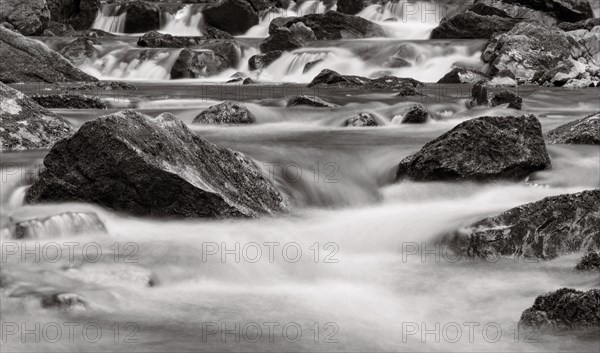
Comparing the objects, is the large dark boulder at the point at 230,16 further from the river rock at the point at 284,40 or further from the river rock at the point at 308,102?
the river rock at the point at 308,102

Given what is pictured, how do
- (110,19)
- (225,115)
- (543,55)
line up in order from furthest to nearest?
(110,19) → (543,55) → (225,115)

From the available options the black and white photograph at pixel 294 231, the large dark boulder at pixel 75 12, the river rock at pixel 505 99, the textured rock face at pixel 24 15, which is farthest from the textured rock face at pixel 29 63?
the large dark boulder at pixel 75 12

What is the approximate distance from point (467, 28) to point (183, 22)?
1375cm

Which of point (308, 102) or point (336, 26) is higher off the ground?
point (308, 102)

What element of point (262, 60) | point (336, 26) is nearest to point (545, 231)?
point (262, 60)

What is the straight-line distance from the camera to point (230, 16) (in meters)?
33.6

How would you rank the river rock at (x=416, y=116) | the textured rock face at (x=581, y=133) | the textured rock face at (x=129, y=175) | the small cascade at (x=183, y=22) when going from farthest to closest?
1. the small cascade at (x=183, y=22)
2. the river rock at (x=416, y=116)
3. the textured rock face at (x=581, y=133)
4. the textured rock face at (x=129, y=175)

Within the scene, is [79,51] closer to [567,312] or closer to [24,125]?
[24,125]

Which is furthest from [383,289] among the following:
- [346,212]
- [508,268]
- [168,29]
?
[168,29]

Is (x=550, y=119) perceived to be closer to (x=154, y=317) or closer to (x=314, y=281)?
(x=314, y=281)

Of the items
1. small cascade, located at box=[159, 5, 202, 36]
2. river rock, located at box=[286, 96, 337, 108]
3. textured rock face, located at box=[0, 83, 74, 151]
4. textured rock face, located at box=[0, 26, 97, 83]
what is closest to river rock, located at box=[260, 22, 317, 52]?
textured rock face, located at box=[0, 26, 97, 83]

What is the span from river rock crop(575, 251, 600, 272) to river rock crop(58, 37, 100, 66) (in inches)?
839

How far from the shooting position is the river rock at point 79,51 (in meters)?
25.0

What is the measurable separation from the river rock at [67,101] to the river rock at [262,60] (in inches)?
447
